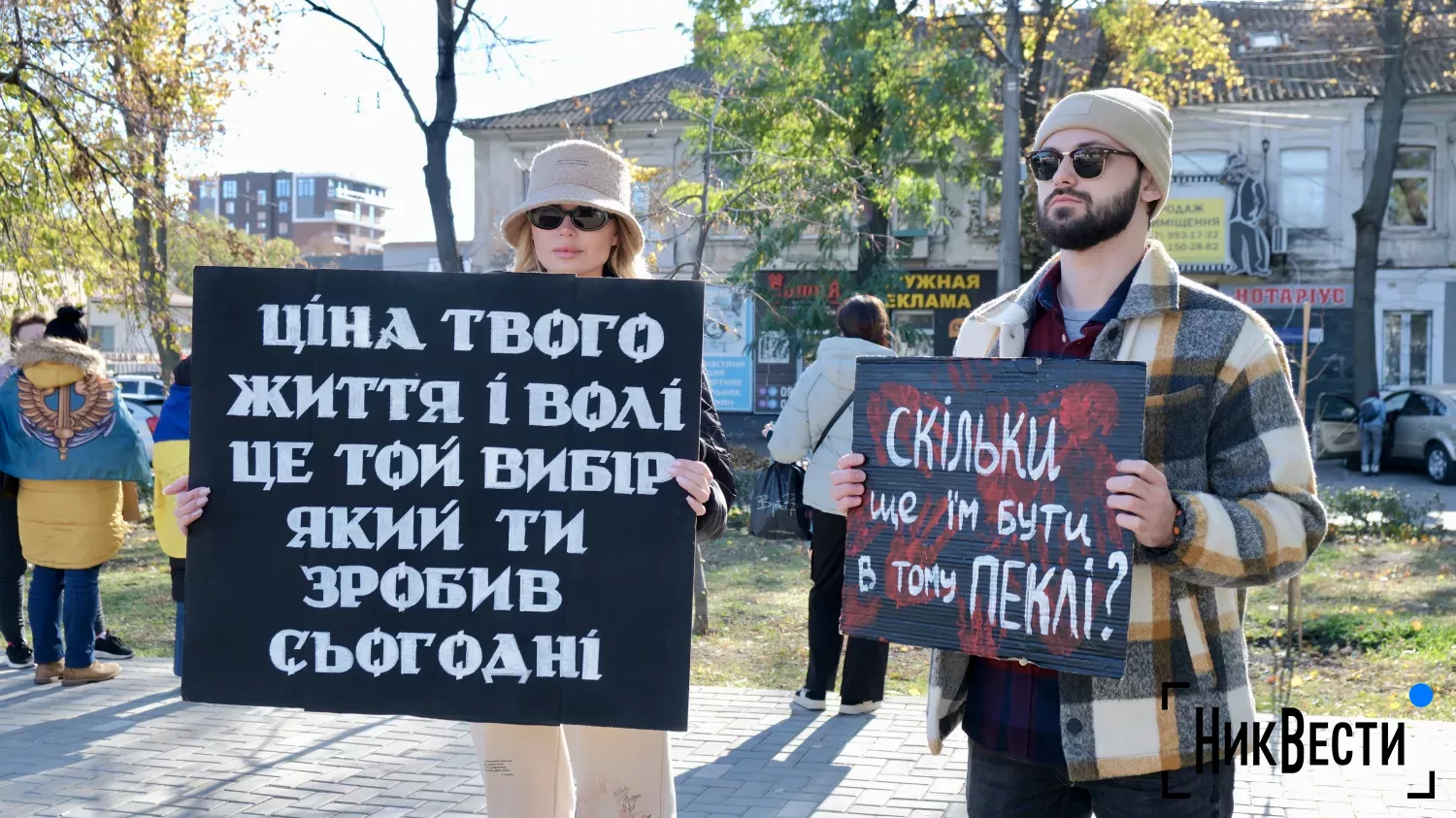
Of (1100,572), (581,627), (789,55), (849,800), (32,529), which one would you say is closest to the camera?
(1100,572)

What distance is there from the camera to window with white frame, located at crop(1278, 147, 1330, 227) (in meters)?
31.0

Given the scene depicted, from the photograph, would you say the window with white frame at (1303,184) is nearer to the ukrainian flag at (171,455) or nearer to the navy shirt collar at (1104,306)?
the ukrainian flag at (171,455)

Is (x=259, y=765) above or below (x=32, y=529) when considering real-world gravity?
below

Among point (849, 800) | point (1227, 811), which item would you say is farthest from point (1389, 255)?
point (1227, 811)

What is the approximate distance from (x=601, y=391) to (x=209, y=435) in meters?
0.92

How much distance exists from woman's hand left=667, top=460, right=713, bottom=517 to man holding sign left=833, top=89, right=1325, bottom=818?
15.6 inches

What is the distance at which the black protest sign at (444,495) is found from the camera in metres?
3.02

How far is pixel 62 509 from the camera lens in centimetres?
728

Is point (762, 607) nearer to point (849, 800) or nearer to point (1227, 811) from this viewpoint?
point (849, 800)

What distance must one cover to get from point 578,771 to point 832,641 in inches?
145

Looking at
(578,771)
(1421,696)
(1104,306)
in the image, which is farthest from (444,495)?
(1421,696)

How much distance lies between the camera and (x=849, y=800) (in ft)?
17.2

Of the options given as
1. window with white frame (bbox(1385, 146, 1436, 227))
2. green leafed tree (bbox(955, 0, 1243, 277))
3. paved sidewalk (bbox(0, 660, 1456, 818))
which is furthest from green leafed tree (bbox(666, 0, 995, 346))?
window with white frame (bbox(1385, 146, 1436, 227))

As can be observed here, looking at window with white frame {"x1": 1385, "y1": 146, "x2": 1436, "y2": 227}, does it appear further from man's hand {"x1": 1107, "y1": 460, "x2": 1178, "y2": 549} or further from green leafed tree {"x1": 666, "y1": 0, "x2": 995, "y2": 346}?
man's hand {"x1": 1107, "y1": 460, "x2": 1178, "y2": 549}
